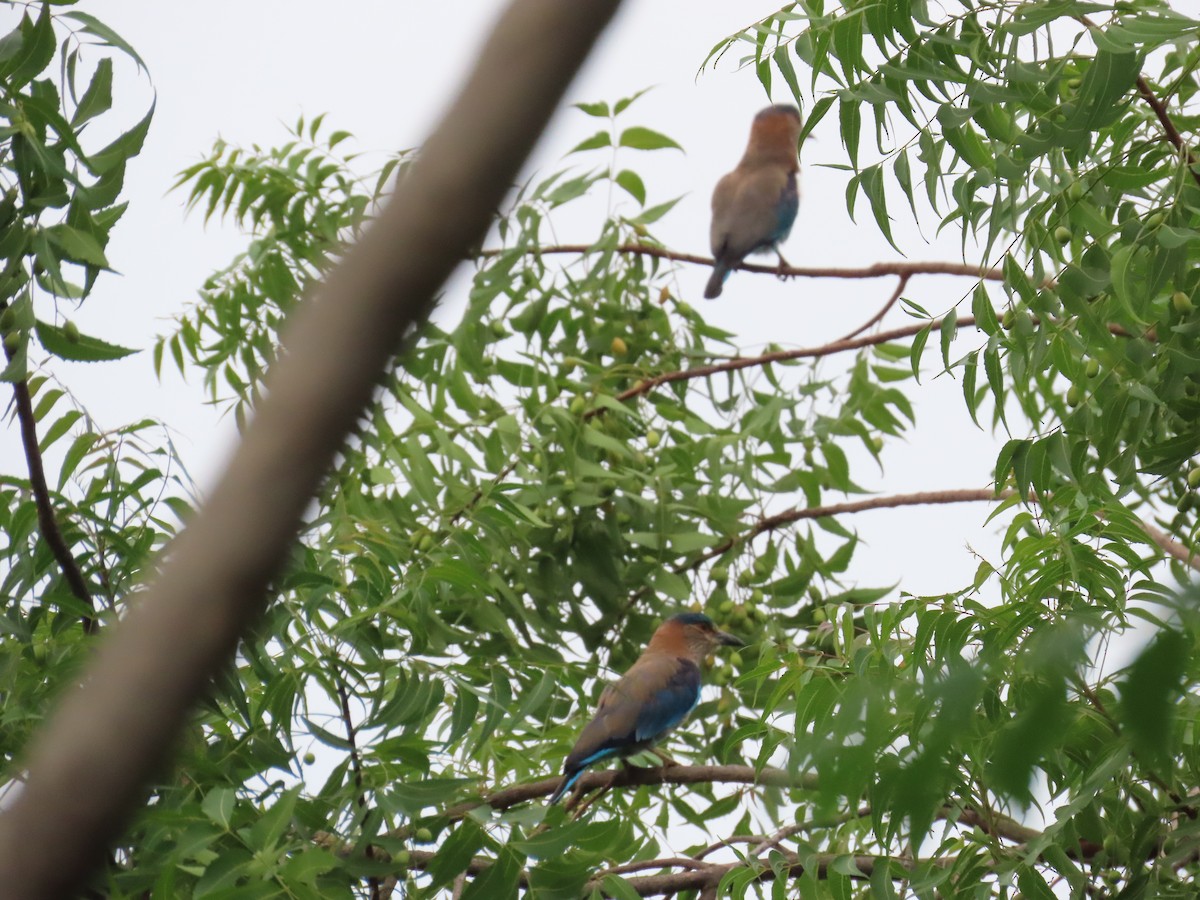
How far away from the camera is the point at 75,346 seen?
2.79 metres

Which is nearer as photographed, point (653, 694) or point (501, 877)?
point (501, 877)

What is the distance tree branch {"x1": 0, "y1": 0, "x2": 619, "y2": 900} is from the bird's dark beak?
4657 mm

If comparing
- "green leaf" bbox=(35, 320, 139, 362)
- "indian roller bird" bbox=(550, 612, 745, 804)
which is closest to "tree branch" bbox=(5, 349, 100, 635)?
"green leaf" bbox=(35, 320, 139, 362)

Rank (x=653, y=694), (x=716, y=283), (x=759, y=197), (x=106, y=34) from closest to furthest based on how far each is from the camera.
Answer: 1. (x=106, y=34)
2. (x=653, y=694)
3. (x=716, y=283)
4. (x=759, y=197)

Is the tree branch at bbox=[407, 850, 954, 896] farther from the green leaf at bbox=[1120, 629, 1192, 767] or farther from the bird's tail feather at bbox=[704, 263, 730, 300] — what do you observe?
the bird's tail feather at bbox=[704, 263, 730, 300]

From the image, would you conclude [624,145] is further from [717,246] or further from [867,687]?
[867,687]

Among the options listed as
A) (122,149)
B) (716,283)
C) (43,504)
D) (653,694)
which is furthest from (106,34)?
(716,283)

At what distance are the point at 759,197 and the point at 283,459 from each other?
763 cm

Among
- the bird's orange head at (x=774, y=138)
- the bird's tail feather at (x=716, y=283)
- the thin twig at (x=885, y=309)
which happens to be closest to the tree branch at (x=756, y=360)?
the thin twig at (x=885, y=309)

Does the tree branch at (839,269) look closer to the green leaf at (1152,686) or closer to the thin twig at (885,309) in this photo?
the thin twig at (885,309)

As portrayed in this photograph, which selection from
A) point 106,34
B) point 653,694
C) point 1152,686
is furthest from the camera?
point 653,694

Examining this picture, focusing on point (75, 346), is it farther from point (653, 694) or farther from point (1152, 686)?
point (653, 694)

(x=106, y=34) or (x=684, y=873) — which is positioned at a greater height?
(x=106, y=34)

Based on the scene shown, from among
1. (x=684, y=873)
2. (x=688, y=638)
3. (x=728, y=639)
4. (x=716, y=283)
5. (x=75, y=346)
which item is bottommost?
(x=684, y=873)
